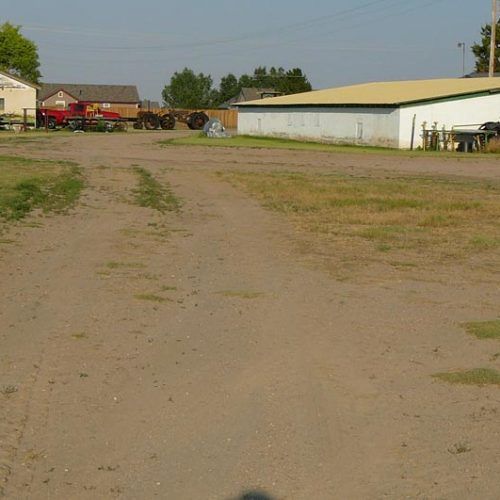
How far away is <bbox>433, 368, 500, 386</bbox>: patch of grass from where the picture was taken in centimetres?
865

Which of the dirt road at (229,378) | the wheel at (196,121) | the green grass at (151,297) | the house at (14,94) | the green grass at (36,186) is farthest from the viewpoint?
the house at (14,94)

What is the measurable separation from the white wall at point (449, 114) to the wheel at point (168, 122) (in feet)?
110

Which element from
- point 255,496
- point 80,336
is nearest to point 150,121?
point 80,336

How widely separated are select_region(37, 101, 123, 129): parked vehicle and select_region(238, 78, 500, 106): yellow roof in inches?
468

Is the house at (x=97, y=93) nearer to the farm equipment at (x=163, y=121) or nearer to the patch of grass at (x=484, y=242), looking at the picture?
the farm equipment at (x=163, y=121)

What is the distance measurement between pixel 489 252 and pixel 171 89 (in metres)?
178

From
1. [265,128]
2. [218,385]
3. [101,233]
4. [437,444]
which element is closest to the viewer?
[437,444]

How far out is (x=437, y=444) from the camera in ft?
22.9

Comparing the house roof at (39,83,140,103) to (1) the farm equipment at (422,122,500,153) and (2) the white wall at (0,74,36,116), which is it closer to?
(2) the white wall at (0,74,36,116)

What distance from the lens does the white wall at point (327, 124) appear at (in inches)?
2297

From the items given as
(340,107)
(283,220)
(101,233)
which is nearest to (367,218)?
(283,220)

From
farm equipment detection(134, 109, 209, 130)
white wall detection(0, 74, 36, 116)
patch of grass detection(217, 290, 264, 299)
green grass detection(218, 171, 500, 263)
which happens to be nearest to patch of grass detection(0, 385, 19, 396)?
patch of grass detection(217, 290, 264, 299)

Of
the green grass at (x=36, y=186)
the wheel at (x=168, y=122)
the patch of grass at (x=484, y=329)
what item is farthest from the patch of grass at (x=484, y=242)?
the wheel at (x=168, y=122)

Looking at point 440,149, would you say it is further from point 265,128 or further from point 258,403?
point 258,403
